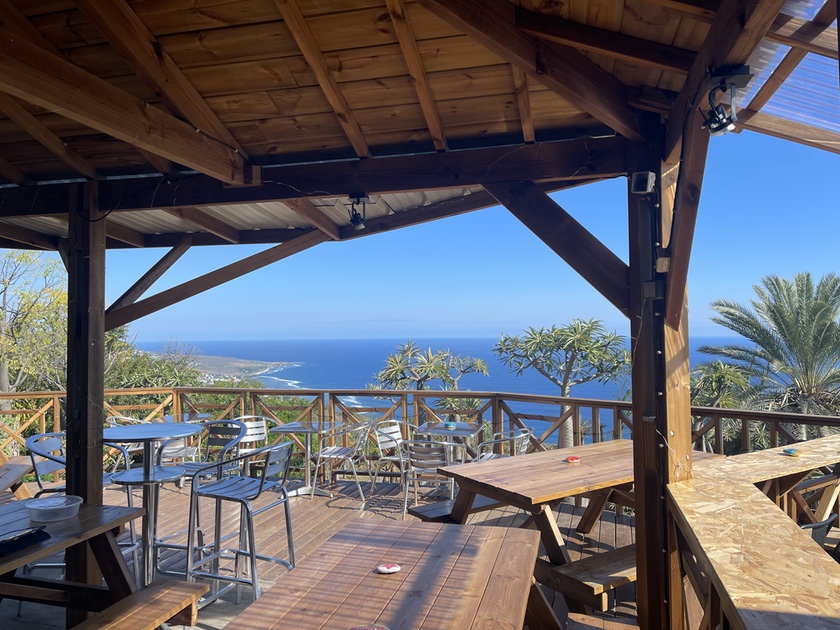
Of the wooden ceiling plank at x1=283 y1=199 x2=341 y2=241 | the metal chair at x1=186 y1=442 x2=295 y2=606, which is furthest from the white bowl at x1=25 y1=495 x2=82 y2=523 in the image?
the wooden ceiling plank at x1=283 y1=199 x2=341 y2=241

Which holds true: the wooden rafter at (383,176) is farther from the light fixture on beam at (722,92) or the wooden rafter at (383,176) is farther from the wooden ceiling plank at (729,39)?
the light fixture on beam at (722,92)

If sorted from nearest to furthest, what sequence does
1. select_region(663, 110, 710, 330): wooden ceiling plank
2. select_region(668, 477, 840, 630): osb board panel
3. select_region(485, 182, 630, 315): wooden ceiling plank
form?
select_region(668, 477, 840, 630): osb board panel, select_region(663, 110, 710, 330): wooden ceiling plank, select_region(485, 182, 630, 315): wooden ceiling plank

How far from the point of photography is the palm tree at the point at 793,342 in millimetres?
9945

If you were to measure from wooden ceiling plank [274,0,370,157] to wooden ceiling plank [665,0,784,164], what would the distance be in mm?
1482

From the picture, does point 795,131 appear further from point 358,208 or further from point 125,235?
point 125,235

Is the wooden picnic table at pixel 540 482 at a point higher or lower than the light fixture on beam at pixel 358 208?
lower

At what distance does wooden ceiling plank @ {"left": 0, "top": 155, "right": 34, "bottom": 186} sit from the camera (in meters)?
3.40

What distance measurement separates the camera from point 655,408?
2.50 m

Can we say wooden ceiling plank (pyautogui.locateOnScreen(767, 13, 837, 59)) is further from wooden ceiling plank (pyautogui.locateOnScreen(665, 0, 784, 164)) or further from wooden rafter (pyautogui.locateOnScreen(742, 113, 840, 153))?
wooden rafter (pyautogui.locateOnScreen(742, 113, 840, 153))

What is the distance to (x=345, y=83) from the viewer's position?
2.63 meters

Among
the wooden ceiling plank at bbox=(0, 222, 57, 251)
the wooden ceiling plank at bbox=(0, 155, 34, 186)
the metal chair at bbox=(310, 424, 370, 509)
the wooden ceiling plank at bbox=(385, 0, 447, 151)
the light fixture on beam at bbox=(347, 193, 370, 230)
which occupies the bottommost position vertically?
the metal chair at bbox=(310, 424, 370, 509)

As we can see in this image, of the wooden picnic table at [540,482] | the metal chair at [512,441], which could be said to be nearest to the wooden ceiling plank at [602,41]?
the wooden picnic table at [540,482]

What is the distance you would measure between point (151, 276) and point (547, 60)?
3.61 m

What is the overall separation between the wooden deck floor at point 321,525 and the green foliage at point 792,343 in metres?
7.47
